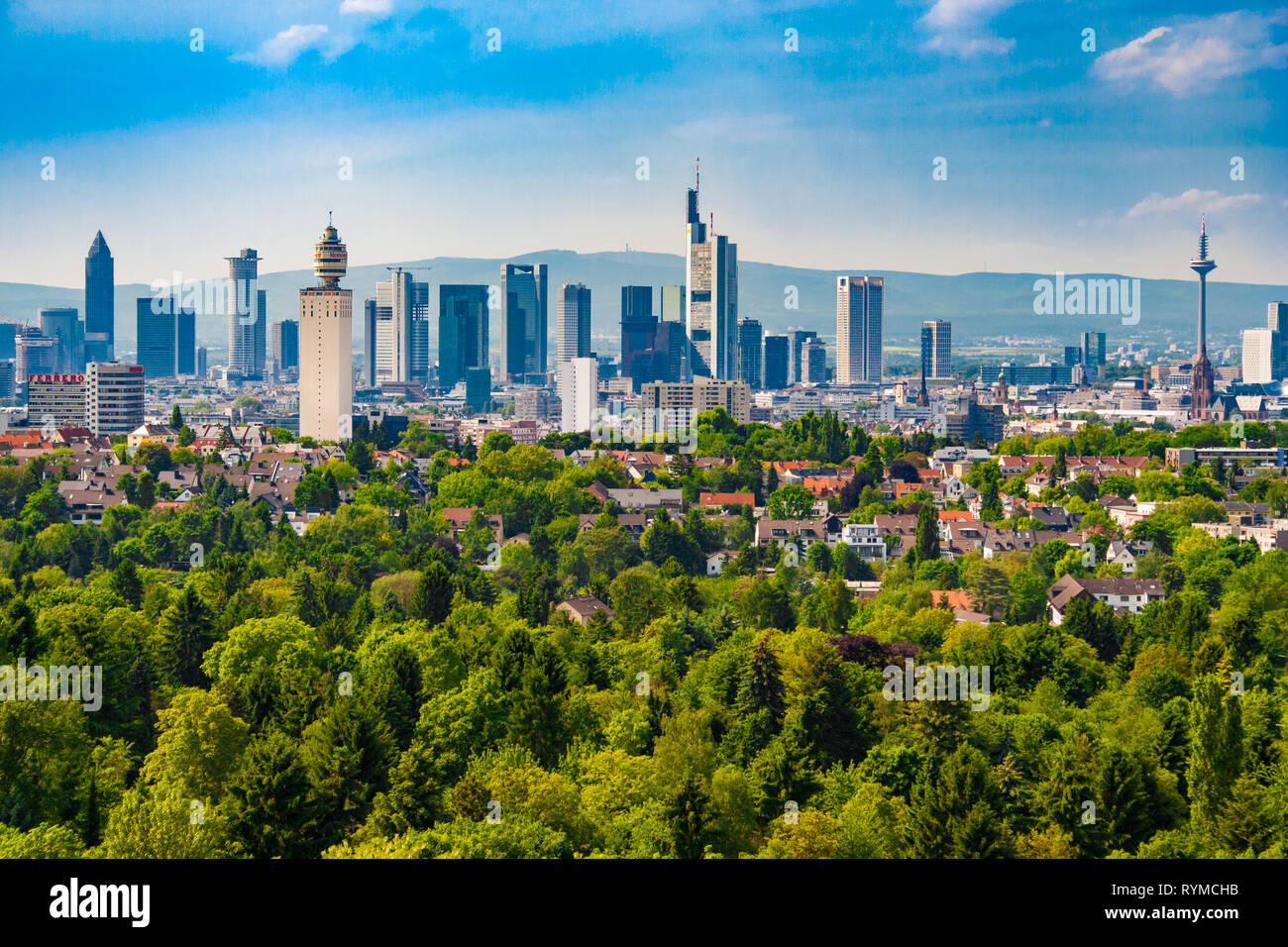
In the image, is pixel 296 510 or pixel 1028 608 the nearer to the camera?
pixel 1028 608

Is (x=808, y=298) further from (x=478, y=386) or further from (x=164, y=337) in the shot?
(x=164, y=337)

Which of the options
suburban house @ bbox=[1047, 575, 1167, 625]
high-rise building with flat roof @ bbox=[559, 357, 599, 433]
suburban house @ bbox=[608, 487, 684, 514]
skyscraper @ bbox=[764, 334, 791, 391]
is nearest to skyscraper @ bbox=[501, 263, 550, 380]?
skyscraper @ bbox=[764, 334, 791, 391]

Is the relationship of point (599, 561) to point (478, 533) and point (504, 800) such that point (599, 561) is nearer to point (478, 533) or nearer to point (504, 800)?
point (478, 533)

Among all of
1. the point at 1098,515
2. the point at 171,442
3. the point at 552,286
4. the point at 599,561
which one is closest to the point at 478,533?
the point at 599,561

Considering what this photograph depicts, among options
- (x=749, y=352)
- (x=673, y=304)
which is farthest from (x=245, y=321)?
(x=749, y=352)

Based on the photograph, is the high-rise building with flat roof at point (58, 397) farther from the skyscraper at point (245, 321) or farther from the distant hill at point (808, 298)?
the skyscraper at point (245, 321)

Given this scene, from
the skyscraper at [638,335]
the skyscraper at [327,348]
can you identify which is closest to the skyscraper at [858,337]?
the skyscraper at [638,335]
